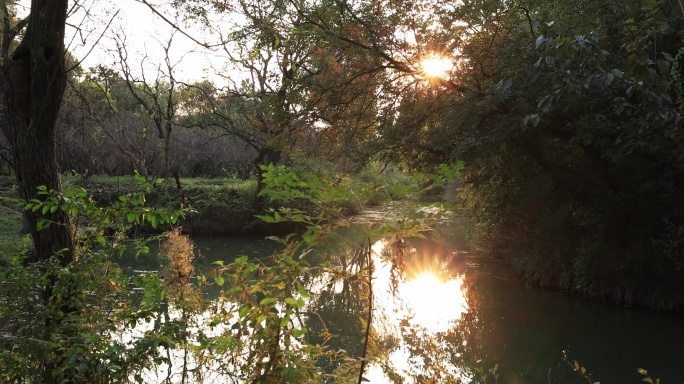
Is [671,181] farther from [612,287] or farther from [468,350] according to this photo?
[468,350]

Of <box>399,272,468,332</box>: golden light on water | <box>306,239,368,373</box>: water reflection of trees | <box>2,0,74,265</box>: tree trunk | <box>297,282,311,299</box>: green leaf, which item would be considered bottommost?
<box>306,239,368,373</box>: water reflection of trees

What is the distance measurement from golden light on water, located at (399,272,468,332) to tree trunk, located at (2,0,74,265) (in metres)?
5.08

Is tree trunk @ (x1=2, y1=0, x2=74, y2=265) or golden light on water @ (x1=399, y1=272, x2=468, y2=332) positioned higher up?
→ tree trunk @ (x1=2, y1=0, x2=74, y2=265)

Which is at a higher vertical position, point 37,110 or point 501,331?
point 37,110

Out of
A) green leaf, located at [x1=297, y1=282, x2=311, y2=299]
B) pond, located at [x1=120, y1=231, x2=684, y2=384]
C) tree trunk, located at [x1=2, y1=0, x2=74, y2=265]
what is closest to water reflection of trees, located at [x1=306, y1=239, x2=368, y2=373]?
pond, located at [x1=120, y1=231, x2=684, y2=384]

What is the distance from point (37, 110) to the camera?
3.95 m

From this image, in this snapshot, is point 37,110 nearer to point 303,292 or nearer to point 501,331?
point 303,292

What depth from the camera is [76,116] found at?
23.9 m

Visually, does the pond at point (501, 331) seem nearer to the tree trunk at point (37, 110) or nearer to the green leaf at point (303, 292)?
the tree trunk at point (37, 110)

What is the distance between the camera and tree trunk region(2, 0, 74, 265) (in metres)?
3.95

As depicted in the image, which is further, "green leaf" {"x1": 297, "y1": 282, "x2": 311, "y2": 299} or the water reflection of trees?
the water reflection of trees

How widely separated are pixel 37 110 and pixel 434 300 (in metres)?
7.95

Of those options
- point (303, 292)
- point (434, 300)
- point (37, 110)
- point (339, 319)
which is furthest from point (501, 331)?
point (303, 292)

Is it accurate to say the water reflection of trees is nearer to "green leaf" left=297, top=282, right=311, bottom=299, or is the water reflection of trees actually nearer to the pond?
the pond
